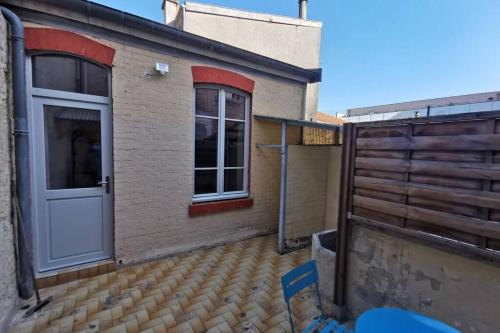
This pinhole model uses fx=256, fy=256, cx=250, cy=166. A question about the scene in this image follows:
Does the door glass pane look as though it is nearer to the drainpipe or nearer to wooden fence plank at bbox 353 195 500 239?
the drainpipe

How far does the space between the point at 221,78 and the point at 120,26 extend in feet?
5.32

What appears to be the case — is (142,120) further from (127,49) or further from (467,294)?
(467,294)

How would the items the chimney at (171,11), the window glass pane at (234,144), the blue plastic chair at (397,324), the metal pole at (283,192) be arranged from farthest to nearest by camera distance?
1. the chimney at (171,11)
2. the window glass pane at (234,144)
3. the metal pole at (283,192)
4. the blue plastic chair at (397,324)

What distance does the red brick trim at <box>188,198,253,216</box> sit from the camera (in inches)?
170

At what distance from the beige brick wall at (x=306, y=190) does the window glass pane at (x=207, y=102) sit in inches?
59.3

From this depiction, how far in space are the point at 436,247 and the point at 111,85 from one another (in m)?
4.09

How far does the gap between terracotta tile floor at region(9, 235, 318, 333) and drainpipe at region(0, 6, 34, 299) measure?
15.8 inches

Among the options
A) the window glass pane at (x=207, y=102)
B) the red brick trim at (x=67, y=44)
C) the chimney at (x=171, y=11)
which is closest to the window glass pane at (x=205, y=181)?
the window glass pane at (x=207, y=102)

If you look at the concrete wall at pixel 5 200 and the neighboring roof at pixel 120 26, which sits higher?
the neighboring roof at pixel 120 26

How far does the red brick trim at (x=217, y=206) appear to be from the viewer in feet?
14.2

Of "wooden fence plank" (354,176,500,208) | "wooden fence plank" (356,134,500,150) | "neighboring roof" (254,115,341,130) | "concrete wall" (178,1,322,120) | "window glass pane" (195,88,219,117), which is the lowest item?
"wooden fence plank" (354,176,500,208)

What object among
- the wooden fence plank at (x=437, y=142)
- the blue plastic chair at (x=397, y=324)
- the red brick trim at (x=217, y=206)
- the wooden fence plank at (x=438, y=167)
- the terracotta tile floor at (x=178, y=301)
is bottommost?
the terracotta tile floor at (x=178, y=301)

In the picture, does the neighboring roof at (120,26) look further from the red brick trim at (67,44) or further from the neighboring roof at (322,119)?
the neighboring roof at (322,119)

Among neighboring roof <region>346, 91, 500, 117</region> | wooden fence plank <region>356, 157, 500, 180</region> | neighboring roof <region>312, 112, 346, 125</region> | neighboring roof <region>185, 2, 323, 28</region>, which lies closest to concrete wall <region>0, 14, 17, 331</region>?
wooden fence plank <region>356, 157, 500, 180</region>
